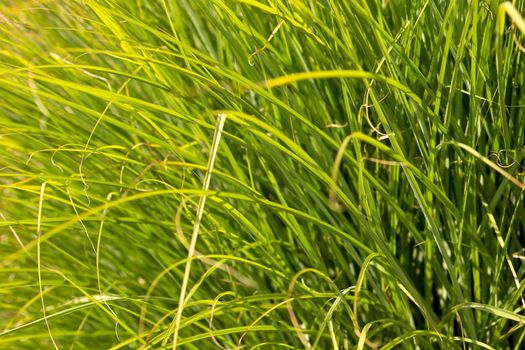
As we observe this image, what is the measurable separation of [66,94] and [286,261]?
431mm

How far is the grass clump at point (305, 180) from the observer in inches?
27.6

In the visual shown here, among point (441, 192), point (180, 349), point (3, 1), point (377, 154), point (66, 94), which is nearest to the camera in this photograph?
point (441, 192)

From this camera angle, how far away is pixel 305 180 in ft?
2.70

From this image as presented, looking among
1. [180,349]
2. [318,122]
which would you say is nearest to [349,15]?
[318,122]

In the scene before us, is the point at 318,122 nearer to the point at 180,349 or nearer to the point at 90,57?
the point at 180,349

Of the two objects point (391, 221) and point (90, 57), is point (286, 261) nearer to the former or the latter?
point (391, 221)

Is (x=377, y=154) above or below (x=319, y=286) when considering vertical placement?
above

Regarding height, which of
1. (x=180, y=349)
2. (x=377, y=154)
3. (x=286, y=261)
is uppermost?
(x=377, y=154)

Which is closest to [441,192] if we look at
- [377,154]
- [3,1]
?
[377,154]

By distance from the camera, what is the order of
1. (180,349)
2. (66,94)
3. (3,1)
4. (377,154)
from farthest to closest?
(3,1) → (66,94) → (180,349) → (377,154)

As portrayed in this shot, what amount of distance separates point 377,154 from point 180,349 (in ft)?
1.18

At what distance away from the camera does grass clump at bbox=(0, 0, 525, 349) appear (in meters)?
0.70

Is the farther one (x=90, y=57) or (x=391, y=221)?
(x=90, y=57)

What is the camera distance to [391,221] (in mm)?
830
